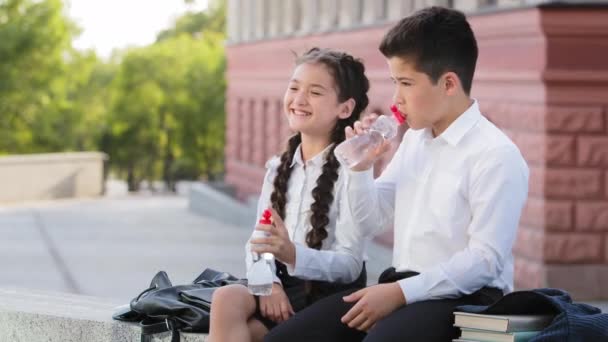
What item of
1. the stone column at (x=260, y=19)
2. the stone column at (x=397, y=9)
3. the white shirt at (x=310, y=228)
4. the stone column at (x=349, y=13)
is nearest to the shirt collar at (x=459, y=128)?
the white shirt at (x=310, y=228)

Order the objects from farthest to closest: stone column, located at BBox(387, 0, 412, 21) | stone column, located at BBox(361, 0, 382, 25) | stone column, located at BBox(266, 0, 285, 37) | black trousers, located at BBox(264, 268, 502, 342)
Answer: stone column, located at BBox(266, 0, 285, 37)
stone column, located at BBox(361, 0, 382, 25)
stone column, located at BBox(387, 0, 412, 21)
black trousers, located at BBox(264, 268, 502, 342)

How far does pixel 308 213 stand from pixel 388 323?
959 millimetres

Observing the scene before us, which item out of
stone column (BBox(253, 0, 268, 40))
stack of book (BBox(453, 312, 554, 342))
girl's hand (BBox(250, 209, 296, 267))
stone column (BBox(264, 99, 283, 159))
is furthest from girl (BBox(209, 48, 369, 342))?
stone column (BBox(253, 0, 268, 40))

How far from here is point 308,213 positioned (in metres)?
5.69

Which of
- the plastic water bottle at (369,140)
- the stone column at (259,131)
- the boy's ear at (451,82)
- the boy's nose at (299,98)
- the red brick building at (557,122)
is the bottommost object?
the stone column at (259,131)

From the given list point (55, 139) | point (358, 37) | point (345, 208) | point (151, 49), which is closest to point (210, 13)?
point (151, 49)

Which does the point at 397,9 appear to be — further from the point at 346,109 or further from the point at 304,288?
the point at 304,288

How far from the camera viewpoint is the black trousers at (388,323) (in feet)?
15.8

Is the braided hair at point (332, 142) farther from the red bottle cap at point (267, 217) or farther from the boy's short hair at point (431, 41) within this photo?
the boy's short hair at point (431, 41)

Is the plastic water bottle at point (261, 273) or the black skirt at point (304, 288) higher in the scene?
the plastic water bottle at point (261, 273)

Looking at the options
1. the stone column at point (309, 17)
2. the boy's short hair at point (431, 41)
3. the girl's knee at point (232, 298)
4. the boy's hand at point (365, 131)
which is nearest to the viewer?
the boy's short hair at point (431, 41)

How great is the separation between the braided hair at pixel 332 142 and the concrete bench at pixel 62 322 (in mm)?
679

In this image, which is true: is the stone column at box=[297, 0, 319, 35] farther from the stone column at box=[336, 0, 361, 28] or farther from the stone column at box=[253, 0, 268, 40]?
the stone column at box=[253, 0, 268, 40]

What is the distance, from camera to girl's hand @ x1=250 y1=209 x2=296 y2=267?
17.1ft
